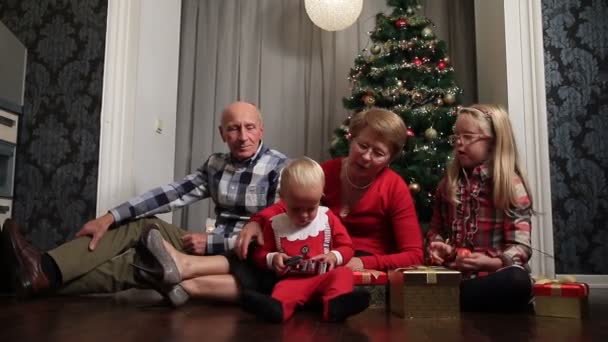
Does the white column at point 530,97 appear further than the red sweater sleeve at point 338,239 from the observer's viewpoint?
Yes

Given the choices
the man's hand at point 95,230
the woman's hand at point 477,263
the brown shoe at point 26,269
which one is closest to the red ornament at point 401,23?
the woman's hand at point 477,263

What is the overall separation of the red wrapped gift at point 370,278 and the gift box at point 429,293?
142mm

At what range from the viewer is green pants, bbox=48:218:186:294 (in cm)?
162

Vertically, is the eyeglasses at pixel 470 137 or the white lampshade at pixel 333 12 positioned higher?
the white lampshade at pixel 333 12

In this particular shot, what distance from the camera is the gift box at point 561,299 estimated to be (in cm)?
135

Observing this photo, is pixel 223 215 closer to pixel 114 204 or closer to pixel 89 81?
pixel 114 204

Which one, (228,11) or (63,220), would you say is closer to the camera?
(63,220)

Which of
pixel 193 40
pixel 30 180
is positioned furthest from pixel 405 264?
pixel 193 40

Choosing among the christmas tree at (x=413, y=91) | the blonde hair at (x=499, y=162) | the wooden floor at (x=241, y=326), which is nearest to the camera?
the wooden floor at (x=241, y=326)

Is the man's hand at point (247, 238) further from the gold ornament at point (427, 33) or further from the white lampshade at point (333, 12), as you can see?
the white lampshade at point (333, 12)

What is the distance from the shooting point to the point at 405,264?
5.18ft

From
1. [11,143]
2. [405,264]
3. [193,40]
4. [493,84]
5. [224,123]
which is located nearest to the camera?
[405,264]

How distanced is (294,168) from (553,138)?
161 centimetres

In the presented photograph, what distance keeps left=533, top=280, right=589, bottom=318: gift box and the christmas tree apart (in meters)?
1.05
